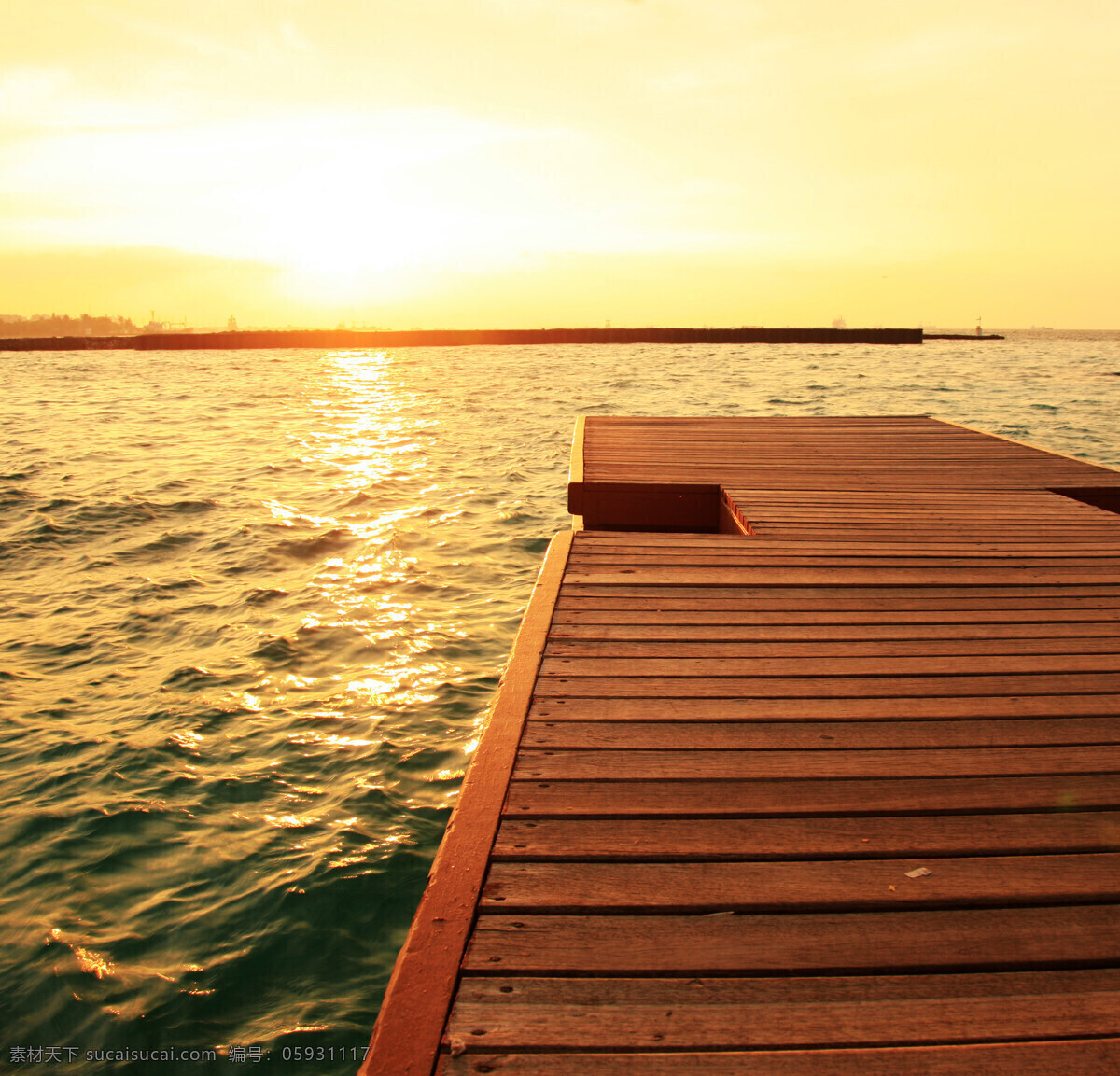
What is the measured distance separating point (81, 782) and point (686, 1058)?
13.5 feet

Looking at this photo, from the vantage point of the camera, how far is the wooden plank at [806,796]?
2029 mm

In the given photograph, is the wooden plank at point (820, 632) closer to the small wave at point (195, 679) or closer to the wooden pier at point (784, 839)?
the wooden pier at point (784, 839)

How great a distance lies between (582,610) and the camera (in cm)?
341

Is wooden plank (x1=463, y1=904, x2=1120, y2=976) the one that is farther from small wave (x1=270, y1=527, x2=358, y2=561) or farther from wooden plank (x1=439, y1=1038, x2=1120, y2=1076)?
small wave (x1=270, y1=527, x2=358, y2=561)

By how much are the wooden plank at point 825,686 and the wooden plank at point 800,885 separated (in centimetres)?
82

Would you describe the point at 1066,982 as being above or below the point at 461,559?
above

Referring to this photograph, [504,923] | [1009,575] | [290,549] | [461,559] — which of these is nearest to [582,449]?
[461,559]

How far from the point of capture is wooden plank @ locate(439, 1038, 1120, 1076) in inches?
53.2

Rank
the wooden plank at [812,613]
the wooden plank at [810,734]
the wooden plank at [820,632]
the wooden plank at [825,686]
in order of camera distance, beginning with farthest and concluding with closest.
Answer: the wooden plank at [812,613], the wooden plank at [820,632], the wooden plank at [825,686], the wooden plank at [810,734]

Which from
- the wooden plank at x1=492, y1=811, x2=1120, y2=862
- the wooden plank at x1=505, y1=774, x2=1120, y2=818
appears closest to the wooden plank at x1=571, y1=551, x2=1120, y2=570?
the wooden plank at x1=505, y1=774, x2=1120, y2=818

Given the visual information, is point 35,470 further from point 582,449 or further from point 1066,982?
point 1066,982

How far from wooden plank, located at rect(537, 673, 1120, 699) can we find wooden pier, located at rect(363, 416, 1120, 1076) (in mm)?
13

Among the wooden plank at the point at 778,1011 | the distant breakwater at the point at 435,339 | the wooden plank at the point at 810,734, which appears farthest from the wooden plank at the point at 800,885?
the distant breakwater at the point at 435,339

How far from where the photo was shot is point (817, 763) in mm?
2234
